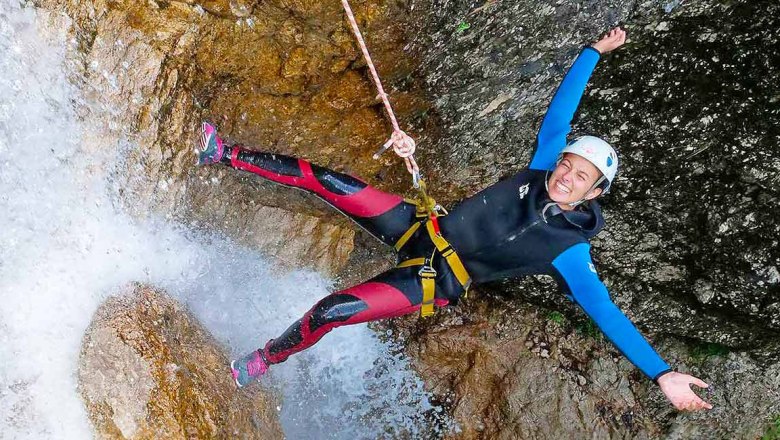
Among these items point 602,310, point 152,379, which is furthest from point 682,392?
point 152,379

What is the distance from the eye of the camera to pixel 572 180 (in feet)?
14.9

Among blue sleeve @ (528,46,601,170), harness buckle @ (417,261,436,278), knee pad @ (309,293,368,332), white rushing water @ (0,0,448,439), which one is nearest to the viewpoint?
white rushing water @ (0,0,448,439)

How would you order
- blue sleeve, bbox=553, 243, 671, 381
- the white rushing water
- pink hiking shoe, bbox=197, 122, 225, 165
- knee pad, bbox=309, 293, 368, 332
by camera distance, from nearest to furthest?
the white rushing water < blue sleeve, bbox=553, 243, 671, 381 < knee pad, bbox=309, 293, 368, 332 < pink hiking shoe, bbox=197, 122, 225, 165

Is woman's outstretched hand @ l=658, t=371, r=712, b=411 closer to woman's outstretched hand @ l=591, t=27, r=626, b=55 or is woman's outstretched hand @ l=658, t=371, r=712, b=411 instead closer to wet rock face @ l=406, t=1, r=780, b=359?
wet rock face @ l=406, t=1, r=780, b=359

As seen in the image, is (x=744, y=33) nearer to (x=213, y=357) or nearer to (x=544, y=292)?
(x=544, y=292)

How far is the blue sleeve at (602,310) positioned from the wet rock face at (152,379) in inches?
113

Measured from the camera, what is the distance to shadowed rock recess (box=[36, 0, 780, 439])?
480 centimetres

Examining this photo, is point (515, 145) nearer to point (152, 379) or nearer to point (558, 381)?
point (558, 381)

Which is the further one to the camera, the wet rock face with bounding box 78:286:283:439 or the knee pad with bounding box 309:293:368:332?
the knee pad with bounding box 309:293:368:332

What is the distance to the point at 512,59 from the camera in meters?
5.32

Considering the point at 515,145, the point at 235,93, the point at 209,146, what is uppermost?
the point at 235,93

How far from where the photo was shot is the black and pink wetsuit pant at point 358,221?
502cm

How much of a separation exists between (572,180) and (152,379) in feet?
11.0

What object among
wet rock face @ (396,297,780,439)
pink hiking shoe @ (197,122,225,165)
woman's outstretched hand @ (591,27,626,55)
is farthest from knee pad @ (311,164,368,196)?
wet rock face @ (396,297,780,439)
